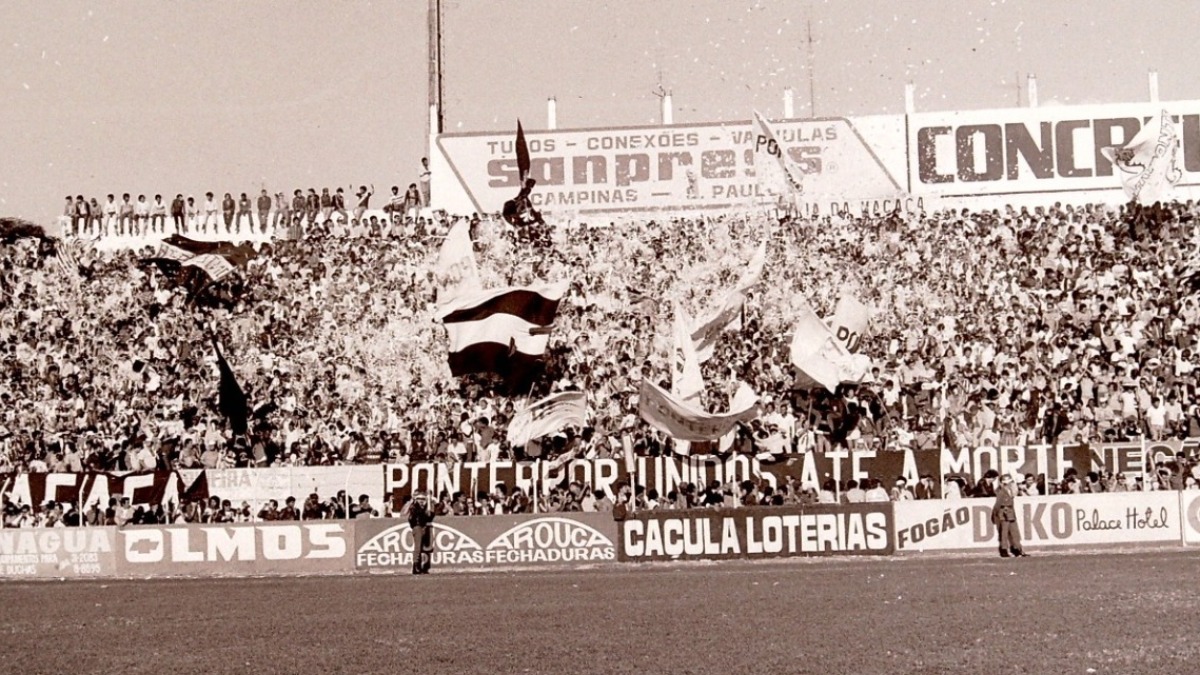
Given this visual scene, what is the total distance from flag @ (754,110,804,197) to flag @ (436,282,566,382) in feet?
35.9

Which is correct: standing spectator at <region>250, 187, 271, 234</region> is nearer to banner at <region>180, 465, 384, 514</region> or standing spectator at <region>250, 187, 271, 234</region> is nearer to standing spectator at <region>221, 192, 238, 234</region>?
standing spectator at <region>221, 192, 238, 234</region>

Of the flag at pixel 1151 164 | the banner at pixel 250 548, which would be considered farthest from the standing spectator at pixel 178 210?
the flag at pixel 1151 164

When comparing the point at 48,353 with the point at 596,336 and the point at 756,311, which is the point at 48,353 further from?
the point at 756,311

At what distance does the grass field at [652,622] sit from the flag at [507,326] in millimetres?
9305

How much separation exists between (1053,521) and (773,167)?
59.8ft

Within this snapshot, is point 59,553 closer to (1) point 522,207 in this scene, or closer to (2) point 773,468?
(2) point 773,468

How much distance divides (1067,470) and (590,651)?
57.3 ft

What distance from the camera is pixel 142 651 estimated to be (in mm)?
16000

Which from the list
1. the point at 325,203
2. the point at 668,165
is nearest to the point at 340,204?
the point at 325,203

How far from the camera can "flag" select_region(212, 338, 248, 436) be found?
34.0 metres

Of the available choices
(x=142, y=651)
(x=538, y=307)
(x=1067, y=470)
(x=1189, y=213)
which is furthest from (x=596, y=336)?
(x=142, y=651)

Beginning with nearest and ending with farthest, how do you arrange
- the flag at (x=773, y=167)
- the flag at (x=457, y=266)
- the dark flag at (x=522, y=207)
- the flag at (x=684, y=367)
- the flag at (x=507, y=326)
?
the flag at (x=684, y=367)
the flag at (x=507, y=326)
the flag at (x=457, y=266)
the dark flag at (x=522, y=207)
the flag at (x=773, y=167)

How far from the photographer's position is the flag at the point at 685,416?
29.4m

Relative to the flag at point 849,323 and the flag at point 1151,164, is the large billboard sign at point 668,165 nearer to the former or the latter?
the flag at point 1151,164
